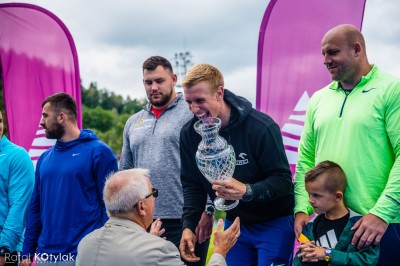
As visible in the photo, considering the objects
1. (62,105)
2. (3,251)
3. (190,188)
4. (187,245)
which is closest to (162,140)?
(190,188)

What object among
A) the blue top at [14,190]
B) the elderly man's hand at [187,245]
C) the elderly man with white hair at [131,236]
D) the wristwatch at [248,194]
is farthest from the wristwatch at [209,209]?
the blue top at [14,190]

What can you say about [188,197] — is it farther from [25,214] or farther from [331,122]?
[25,214]

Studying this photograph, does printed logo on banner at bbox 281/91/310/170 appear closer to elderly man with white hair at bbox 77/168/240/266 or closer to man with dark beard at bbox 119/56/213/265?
man with dark beard at bbox 119/56/213/265

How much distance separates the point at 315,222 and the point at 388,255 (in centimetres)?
46

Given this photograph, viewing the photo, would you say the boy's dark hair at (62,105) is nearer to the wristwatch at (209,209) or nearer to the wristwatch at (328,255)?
the wristwatch at (209,209)

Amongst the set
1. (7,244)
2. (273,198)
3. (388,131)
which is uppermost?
(388,131)

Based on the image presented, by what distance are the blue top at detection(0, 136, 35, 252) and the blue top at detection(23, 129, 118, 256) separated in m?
0.18

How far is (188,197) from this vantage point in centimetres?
363

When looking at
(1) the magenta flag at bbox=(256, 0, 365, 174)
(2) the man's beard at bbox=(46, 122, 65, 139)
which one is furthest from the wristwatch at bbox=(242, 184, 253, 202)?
(2) the man's beard at bbox=(46, 122, 65, 139)

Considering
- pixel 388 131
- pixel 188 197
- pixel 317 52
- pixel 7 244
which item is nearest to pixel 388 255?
pixel 388 131

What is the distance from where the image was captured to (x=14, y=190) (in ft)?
15.2

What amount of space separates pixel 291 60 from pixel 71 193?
2427 mm

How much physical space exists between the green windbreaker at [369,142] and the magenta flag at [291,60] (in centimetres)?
194

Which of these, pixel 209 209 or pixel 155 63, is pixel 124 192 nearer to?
pixel 209 209
